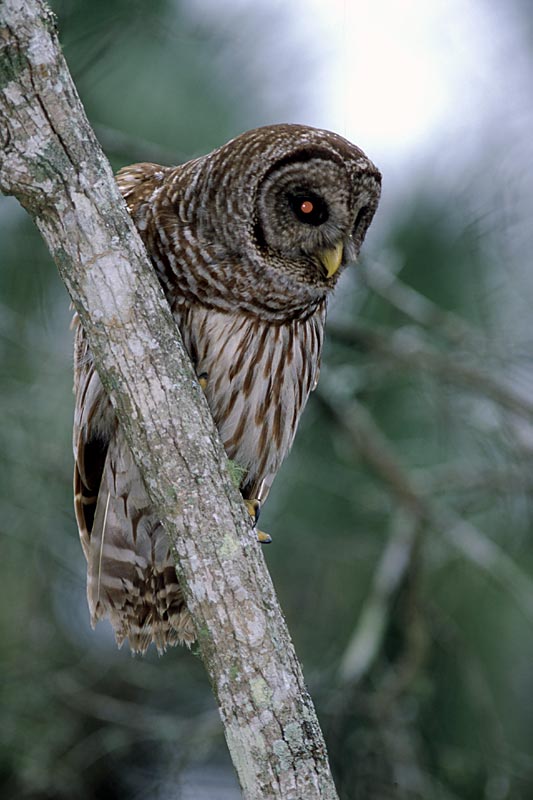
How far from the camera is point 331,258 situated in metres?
2.65

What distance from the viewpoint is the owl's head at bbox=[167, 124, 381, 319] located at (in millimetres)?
2525

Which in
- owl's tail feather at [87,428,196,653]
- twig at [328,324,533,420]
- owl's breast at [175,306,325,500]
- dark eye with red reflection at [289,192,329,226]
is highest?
dark eye with red reflection at [289,192,329,226]

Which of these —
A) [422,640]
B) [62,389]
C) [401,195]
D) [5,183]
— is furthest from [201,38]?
[422,640]

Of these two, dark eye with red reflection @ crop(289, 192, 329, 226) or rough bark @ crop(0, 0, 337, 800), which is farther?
dark eye with red reflection @ crop(289, 192, 329, 226)

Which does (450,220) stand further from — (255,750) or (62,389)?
(255,750)

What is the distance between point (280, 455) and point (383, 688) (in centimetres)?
102

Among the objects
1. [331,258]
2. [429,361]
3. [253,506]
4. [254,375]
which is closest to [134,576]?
[253,506]

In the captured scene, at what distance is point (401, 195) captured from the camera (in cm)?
405

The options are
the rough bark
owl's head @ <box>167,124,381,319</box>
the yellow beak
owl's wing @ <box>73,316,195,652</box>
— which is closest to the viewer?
the rough bark

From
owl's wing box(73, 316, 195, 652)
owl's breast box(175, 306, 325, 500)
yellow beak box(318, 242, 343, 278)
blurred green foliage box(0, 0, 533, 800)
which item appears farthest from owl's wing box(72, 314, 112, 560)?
blurred green foliage box(0, 0, 533, 800)

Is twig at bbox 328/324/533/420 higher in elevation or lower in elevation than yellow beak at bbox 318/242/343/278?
lower

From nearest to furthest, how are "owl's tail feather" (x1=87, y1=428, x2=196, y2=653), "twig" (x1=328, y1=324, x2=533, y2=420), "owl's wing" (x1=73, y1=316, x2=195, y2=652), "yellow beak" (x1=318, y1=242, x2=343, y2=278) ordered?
1. "yellow beak" (x1=318, y1=242, x2=343, y2=278)
2. "owl's wing" (x1=73, y1=316, x2=195, y2=652)
3. "owl's tail feather" (x1=87, y1=428, x2=196, y2=653)
4. "twig" (x1=328, y1=324, x2=533, y2=420)

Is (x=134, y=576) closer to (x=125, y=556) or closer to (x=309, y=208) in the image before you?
(x=125, y=556)

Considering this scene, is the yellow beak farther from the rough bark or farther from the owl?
the rough bark
